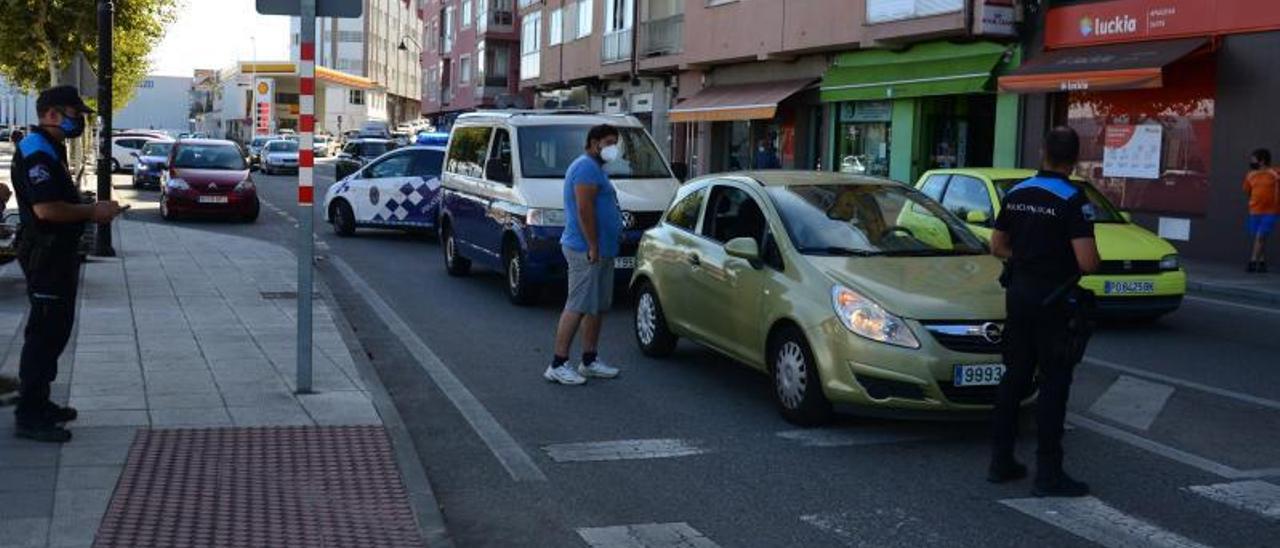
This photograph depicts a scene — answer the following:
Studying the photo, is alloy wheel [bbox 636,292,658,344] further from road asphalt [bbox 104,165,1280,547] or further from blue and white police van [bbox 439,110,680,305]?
blue and white police van [bbox 439,110,680,305]

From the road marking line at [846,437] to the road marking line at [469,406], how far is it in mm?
1583

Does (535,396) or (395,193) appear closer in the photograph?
(535,396)

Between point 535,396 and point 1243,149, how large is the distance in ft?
48.6

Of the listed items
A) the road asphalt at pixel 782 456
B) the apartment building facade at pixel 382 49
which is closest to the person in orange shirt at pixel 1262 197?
the road asphalt at pixel 782 456

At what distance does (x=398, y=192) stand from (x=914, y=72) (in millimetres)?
11358

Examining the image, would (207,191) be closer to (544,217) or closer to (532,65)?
(544,217)

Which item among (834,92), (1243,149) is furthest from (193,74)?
(1243,149)

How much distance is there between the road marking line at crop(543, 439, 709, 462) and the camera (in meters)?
6.94

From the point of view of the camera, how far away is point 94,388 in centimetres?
796

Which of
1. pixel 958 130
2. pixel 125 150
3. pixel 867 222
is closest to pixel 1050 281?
pixel 867 222

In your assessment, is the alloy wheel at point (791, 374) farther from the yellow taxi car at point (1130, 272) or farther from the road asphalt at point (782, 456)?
the yellow taxi car at point (1130, 272)

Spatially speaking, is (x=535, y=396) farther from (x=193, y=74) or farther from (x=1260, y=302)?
(x=193, y=74)

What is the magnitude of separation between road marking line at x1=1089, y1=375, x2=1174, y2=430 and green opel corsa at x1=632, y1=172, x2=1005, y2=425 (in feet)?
4.09

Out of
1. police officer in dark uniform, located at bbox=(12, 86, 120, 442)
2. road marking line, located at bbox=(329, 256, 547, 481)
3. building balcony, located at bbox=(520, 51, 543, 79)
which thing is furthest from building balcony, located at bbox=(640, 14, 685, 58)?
police officer in dark uniform, located at bbox=(12, 86, 120, 442)
